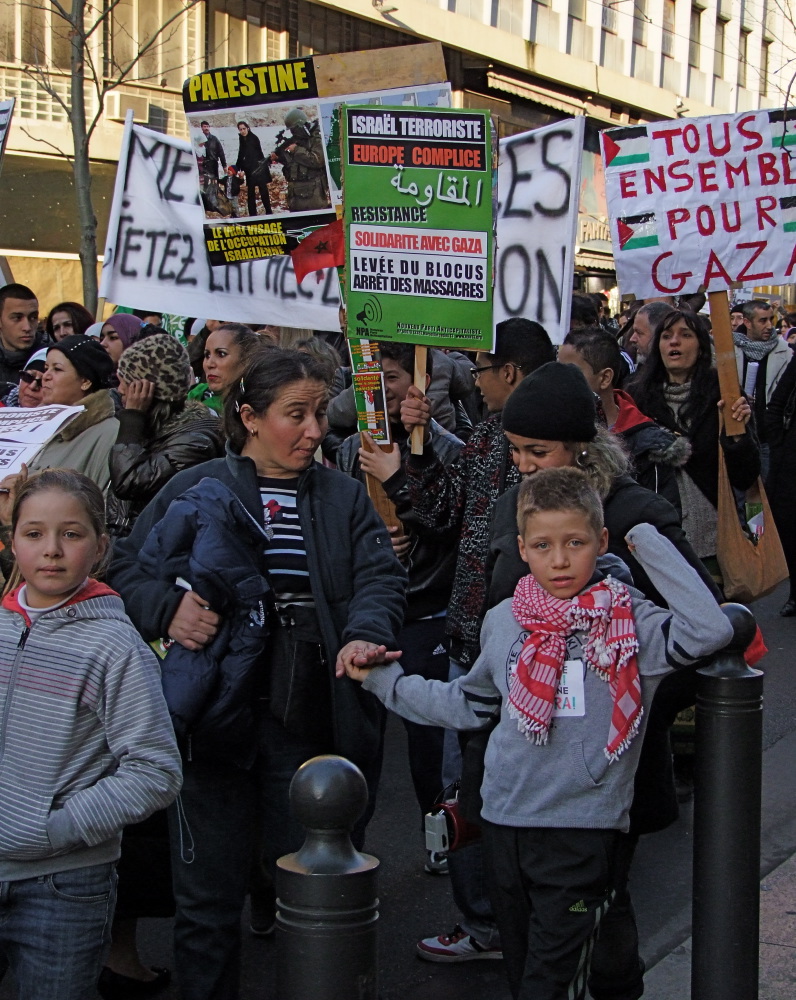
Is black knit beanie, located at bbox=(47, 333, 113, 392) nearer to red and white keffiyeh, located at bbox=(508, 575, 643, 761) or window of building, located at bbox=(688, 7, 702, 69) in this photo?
→ red and white keffiyeh, located at bbox=(508, 575, 643, 761)

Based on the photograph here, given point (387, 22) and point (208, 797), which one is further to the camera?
point (387, 22)

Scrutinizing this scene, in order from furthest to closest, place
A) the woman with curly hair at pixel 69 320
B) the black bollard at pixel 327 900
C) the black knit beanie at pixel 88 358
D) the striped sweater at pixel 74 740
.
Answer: the woman with curly hair at pixel 69 320
the black knit beanie at pixel 88 358
the striped sweater at pixel 74 740
the black bollard at pixel 327 900

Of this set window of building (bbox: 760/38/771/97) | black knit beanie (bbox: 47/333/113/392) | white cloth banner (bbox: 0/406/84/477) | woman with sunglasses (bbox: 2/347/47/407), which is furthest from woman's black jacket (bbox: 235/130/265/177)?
window of building (bbox: 760/38/771/97)

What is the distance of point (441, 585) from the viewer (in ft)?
16.1

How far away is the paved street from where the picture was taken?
4.13 metres

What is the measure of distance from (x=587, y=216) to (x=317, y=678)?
99.8 ft

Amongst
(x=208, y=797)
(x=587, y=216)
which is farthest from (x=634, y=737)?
(x=587, y=216)

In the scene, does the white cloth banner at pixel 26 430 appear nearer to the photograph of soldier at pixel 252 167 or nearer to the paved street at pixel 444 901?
the photograph of soldier at pixel 252 167

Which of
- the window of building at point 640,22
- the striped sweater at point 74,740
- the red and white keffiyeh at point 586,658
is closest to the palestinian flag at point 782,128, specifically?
the red and white keffiyeh at point 586,658

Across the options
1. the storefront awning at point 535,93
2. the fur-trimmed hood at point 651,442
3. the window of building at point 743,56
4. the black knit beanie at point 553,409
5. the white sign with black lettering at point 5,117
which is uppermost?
the window of building at point 743,56

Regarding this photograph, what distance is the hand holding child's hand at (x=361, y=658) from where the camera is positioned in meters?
3.27

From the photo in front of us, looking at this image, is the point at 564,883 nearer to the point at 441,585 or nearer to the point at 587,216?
the point at 441,585

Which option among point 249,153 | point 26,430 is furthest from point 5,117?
point 26,430

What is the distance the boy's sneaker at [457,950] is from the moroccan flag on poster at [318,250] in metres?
2.86
